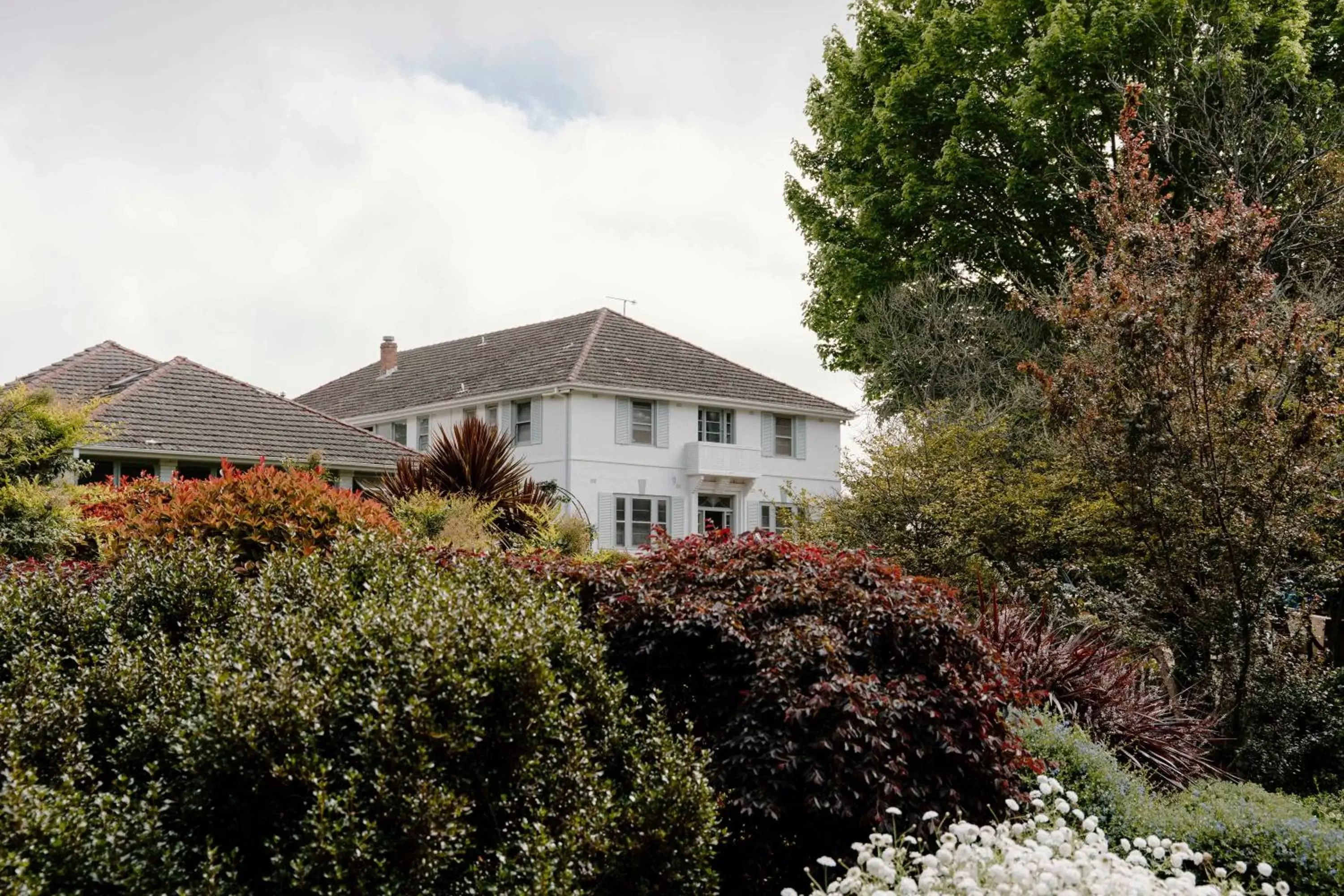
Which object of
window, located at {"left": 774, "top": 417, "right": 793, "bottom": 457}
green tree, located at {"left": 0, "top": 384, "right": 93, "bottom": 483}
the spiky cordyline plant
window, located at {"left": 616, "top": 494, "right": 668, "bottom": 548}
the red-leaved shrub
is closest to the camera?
the red-leaved shrub

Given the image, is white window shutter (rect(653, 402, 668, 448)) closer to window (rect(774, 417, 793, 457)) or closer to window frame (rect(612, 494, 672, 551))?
window frame (rect(612, 494, 672, 551))

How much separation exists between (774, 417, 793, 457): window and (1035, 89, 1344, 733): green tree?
26.7 meters

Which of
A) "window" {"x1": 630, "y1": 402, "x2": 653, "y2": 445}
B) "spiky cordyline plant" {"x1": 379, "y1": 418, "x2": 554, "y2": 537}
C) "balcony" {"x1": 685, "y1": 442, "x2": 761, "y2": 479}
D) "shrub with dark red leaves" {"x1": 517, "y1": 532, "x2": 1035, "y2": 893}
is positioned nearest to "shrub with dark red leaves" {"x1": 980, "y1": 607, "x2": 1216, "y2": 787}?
"shrub with dark red leaves" {"x1": 517, "y1": 532, "x2": 1035, "y2": 893}

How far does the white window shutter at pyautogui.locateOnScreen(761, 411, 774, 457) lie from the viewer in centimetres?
3634

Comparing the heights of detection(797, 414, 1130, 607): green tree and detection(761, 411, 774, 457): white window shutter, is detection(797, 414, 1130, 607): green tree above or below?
below

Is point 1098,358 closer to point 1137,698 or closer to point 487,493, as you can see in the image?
point 1137,698

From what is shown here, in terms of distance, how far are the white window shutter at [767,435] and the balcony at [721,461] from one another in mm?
1074

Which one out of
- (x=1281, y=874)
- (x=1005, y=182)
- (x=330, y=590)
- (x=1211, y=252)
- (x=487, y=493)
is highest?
(x=1005, y=182)

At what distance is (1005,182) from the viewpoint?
824 inches

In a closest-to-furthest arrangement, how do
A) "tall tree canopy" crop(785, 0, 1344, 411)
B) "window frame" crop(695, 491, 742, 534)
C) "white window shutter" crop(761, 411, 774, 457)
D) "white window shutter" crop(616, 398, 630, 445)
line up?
"tall tree canopy" crop(785, 0, 1344, 411) < "white window shutter" crop(616, 398, 630, 445) < "window frame" crop(695, 491, 742, 534) < "white window shutter" crop(761, 411, 774, 457)

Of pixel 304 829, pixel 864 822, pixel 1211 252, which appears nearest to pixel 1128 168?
pixel 1211 252

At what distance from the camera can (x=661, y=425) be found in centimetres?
3434

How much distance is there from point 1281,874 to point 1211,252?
17.7 ft

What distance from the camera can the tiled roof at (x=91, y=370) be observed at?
24.3 m
